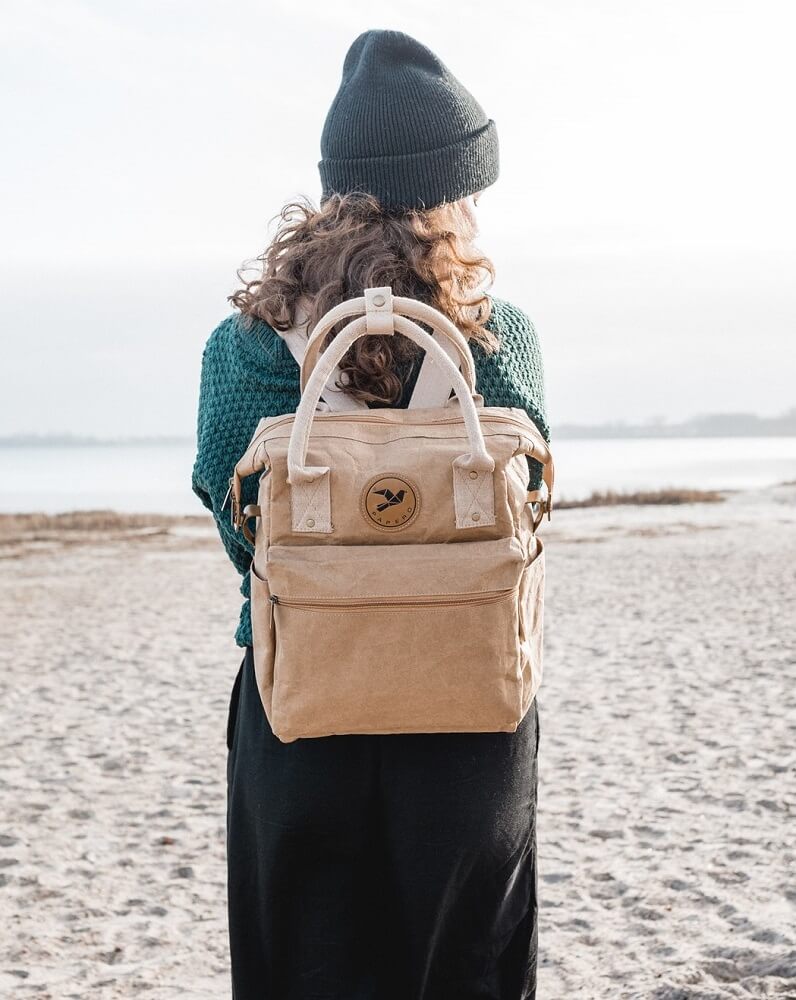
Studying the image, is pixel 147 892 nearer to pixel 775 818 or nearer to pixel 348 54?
pixel 775 818

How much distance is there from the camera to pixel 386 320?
1.60m

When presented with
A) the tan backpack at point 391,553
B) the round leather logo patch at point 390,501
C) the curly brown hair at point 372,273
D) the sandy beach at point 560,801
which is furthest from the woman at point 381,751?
the sandy beach at point 560,801

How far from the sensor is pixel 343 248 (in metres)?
1.78

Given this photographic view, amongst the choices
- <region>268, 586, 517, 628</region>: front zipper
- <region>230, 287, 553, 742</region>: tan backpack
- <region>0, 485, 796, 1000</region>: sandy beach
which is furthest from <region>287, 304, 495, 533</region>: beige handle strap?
<region>0, 485, 796, 1000</region>: sandy beach

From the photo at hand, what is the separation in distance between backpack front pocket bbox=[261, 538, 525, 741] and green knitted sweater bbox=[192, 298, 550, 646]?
292mm

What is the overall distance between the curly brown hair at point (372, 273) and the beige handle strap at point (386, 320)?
86 mm

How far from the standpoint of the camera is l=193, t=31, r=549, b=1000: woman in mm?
1786

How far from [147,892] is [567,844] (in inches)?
70.5

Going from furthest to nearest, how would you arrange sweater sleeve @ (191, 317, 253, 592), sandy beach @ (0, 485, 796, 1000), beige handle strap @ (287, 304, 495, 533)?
1. sandy beach @ (0, 485, 796, 1000)
2. sweater sleeve @ (191, 317, 253, 592)
3. beige handle strap @ (287, 304, 495, 533)

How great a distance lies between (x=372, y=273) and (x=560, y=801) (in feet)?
13.1

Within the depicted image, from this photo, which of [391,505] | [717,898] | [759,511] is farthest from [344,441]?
[759,511]

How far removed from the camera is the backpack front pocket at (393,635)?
1.60 meters

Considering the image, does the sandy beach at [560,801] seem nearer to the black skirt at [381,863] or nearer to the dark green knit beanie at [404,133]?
the black skirt at [381,863]

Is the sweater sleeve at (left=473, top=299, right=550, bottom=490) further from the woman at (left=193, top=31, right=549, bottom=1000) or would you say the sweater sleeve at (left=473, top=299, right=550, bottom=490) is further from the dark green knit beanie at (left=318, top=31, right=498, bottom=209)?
the dark green knit beanie at (left=318, top=31, right=498, bottom=209)
